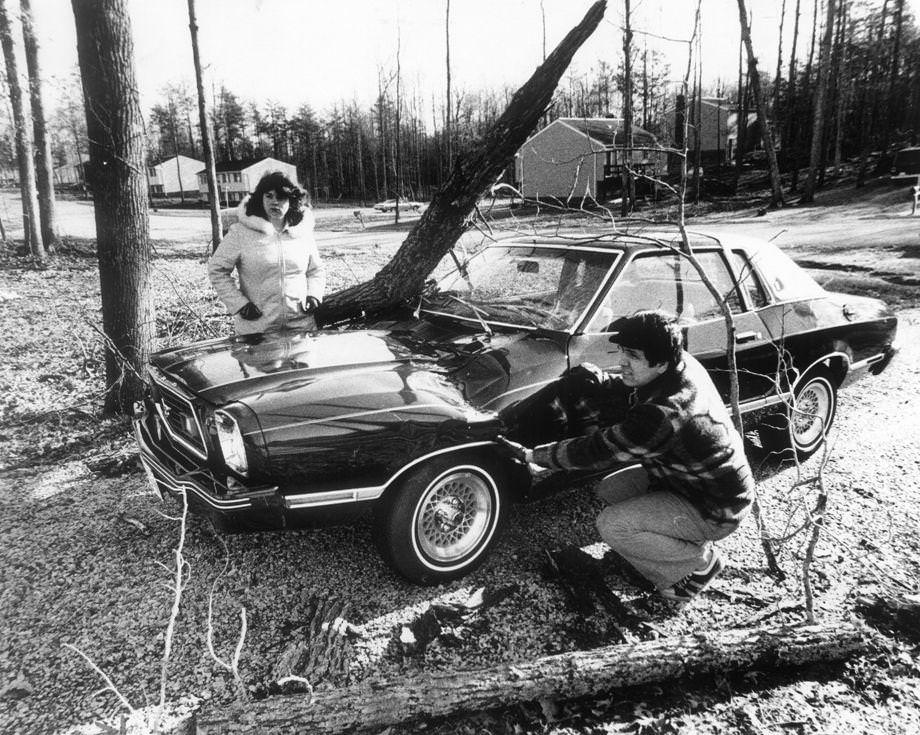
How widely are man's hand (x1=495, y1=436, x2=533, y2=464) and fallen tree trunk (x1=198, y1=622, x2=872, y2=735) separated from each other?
0.92 metres

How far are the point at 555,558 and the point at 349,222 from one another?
35.4 m

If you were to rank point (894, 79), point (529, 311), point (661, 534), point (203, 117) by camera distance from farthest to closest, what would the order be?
point (894, 79) → point (203, 117) → point (529, 311) → point (661, 534)

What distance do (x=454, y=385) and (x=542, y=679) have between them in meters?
1.46

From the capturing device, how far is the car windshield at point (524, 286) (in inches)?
154

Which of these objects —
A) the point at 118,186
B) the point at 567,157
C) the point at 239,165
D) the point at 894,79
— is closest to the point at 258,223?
the point at 118,186

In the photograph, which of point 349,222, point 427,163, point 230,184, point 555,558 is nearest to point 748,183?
point 349,222

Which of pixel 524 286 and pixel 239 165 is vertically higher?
pixel 239 165

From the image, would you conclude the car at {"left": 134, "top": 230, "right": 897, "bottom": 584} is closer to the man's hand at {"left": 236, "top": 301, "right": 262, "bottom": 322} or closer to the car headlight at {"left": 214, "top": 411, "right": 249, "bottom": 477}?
the car headlight at {"left": 214, "top": 411, "right": 249, "bottom": 477}

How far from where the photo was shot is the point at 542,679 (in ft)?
7.91

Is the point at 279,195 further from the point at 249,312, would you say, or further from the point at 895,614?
the point at 895,614

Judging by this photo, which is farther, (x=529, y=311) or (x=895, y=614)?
(x=529, y=311)

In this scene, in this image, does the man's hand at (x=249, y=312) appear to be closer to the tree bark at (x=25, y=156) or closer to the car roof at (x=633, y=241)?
the car roof at (x=633, y=241)

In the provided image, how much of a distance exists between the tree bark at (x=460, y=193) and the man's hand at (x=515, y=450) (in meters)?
2.25

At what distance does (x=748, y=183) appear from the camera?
38781 mm
